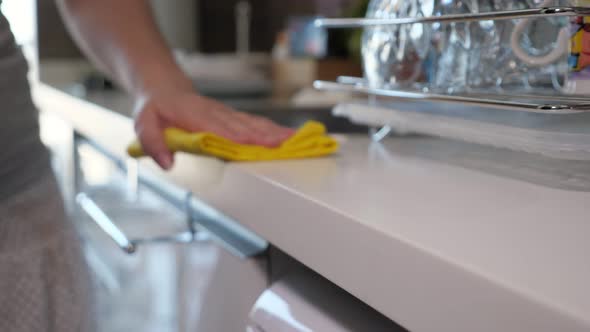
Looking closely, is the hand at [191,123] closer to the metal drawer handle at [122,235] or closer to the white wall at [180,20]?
A: the metal drawer handle at [122,235]

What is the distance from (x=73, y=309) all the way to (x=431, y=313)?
40 cm

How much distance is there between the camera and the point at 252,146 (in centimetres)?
62

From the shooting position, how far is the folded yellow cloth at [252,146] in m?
0.60

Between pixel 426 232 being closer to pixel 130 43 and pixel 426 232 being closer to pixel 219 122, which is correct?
pixel 219 122

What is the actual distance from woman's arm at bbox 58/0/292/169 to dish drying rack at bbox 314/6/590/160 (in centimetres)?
10

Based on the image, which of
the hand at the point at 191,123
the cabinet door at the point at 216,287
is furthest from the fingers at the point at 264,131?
the cabinet door at the point at 216,287

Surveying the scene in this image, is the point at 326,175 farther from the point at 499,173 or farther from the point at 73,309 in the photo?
the point at 73,309

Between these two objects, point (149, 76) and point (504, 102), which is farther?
point (149, 76)

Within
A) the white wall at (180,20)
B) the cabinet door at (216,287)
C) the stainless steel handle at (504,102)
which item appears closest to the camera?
→ the stainless steel handle at (504,102)

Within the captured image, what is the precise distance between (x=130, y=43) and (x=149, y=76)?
6cm

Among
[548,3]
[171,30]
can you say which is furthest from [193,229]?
[171,30]

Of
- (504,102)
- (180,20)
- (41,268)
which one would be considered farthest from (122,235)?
(180,20)

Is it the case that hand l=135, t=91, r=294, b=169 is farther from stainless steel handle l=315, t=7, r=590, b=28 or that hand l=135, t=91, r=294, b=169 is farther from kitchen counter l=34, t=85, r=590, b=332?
stainless steel handle l=315, t=7, r=590, b=28

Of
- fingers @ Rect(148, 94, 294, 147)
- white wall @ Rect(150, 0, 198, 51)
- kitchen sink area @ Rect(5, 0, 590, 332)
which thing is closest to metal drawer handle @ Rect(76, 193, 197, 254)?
kitchen sink area @ Rect(5, 0, 590, 332)
